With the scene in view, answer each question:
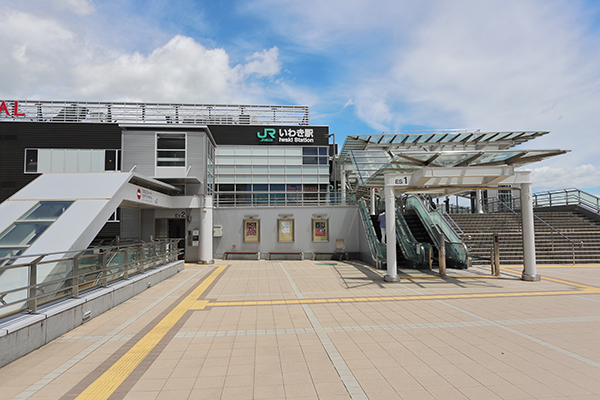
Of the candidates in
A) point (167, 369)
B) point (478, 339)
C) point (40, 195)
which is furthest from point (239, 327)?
point (40, 195)

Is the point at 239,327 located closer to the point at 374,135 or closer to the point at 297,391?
the point at 297,391

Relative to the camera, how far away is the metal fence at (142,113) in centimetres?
2245

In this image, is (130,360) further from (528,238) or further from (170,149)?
(170,149)

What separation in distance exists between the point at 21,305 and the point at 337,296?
20.6 ft

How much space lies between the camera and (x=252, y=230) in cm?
1780

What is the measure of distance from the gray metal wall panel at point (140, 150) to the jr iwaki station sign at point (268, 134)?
8.53 metres

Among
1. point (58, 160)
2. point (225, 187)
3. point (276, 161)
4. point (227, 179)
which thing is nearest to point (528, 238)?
point (276, 161)

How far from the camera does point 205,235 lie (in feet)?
52.8

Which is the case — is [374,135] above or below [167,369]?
above

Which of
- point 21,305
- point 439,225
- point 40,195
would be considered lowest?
point 21,305

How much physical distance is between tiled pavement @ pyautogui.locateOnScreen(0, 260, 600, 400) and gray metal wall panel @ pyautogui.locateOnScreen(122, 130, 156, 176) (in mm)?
8261

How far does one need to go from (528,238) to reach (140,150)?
52.0ft

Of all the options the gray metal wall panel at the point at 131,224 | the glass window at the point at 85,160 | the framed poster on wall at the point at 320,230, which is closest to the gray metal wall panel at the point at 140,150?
the gray metal wall panel at the point at 131,224

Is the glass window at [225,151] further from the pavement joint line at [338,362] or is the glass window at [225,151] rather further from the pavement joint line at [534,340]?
the pavement joint line at [534,340]
